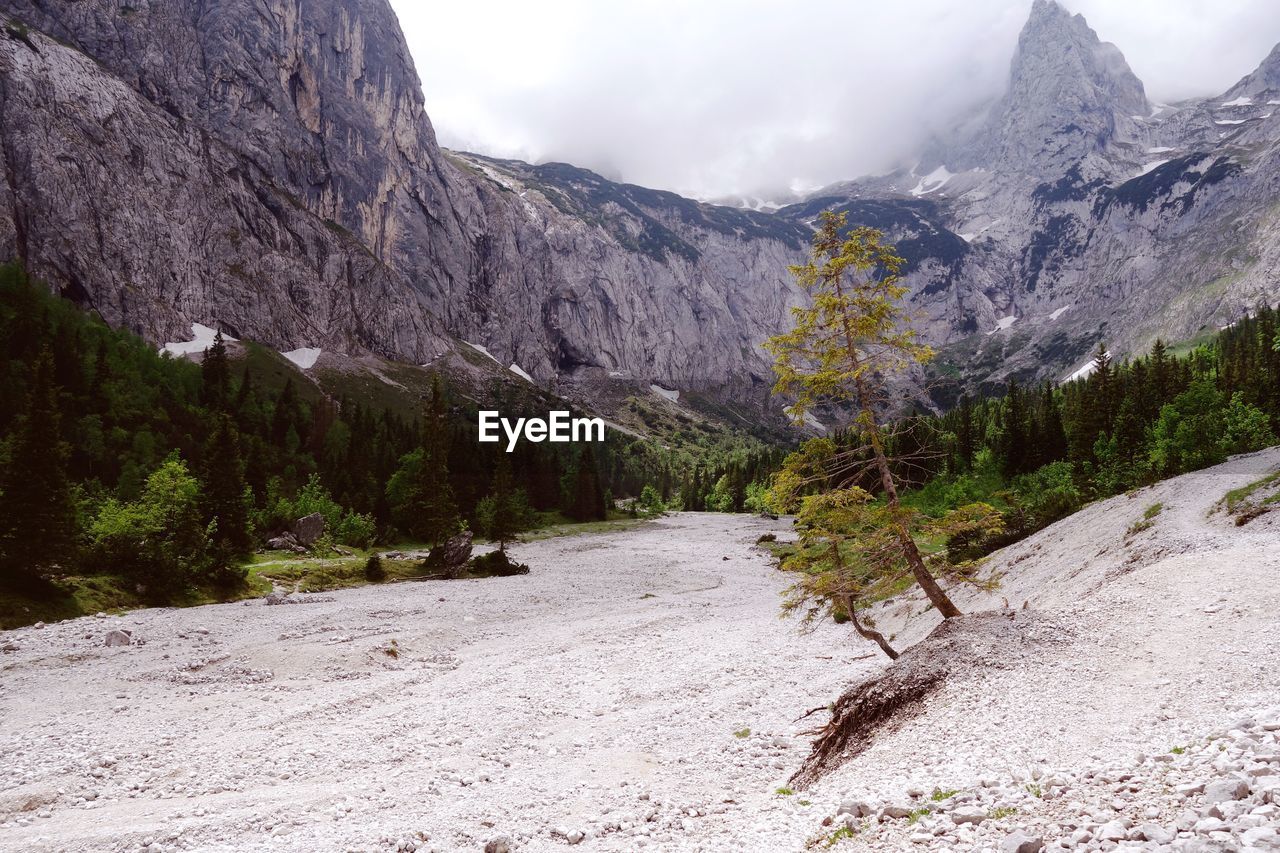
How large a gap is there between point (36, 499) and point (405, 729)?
28.3 m

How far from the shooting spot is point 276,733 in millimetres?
18625

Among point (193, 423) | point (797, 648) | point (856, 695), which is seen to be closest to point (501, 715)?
point (856, 695)

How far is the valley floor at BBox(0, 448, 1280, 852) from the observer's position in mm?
8617

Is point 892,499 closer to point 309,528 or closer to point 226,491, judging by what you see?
point 226,491

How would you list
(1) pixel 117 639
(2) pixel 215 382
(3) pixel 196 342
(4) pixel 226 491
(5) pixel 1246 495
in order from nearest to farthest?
(5) pixel 1246 495
(1) pixel 117 639
(4) pixel 226 491
(2) pixel 215 382
(3) pixel 196 342

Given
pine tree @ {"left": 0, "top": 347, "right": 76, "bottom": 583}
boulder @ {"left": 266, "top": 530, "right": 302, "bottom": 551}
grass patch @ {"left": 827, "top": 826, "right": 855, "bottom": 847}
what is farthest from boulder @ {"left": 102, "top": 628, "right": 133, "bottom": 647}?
grass patch @ {"left": 827, "top": 826, "right": 855, "bottom": 847}

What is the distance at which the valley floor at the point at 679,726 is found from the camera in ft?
28.3

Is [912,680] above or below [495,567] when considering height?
above

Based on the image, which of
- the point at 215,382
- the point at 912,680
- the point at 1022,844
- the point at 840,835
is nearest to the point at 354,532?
the point at 912,680

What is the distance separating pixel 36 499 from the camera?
106 ft

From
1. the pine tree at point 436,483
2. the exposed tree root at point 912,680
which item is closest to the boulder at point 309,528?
the pine tree at point 436,483

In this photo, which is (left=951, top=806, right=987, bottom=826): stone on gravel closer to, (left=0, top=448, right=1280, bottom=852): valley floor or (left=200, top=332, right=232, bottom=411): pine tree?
(left=0, top=448, right=1280, bottom=852): valley floor

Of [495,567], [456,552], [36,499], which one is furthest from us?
[495,567]

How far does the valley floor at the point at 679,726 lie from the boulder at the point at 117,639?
1.72 ft
